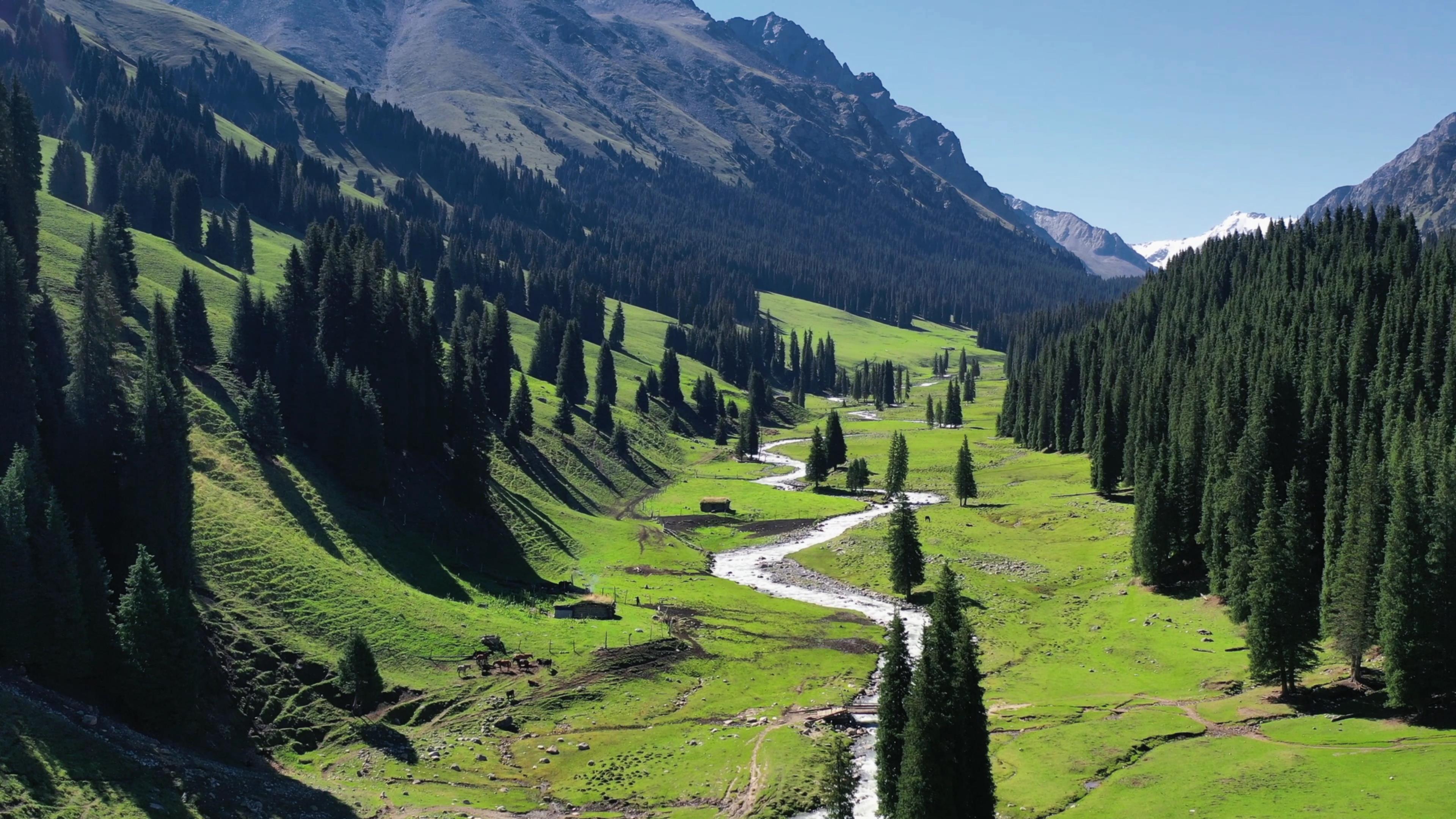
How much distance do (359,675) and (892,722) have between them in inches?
1348

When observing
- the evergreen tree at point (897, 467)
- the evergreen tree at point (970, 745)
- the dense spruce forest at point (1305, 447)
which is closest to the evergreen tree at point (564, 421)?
the evergreen tree at point (897, 467)

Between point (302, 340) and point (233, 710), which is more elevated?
point (302, 340)

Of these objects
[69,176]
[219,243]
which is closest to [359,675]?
[219,243]

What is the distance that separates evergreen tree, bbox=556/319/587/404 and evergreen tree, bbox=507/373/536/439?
24.8 m

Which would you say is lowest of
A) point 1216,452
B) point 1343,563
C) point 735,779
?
point 735,779

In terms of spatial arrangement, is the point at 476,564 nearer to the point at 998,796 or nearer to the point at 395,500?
the point at 395,500

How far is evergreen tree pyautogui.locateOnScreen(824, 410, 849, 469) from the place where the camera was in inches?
6565

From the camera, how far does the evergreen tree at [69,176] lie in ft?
549

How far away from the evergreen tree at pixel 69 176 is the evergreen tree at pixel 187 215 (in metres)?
16.8

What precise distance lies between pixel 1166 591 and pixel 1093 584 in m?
8.01

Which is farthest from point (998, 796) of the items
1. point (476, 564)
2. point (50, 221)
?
point (50, 221)

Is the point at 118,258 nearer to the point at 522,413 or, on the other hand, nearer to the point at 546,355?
the point at 522,413

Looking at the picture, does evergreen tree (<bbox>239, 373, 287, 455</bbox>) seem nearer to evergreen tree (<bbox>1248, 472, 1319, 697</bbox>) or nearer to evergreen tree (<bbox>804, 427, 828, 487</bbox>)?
evergreen tree (<bbox>1248, 472, 1319, 697</bbox>)

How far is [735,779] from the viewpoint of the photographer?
183 feet
